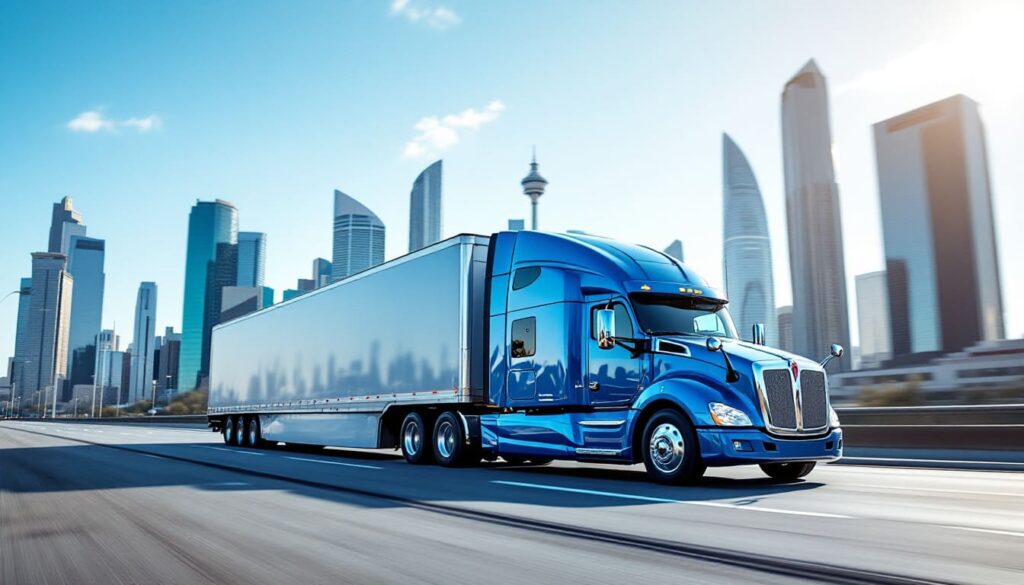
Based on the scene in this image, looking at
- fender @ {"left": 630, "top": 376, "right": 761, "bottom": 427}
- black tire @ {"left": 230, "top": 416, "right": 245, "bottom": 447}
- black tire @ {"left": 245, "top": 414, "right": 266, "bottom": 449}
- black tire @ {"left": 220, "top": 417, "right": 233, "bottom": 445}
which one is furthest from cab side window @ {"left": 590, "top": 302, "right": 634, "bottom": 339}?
black tire @ {"left": 220, "top": 417, "right": 233, "bottom": 445}

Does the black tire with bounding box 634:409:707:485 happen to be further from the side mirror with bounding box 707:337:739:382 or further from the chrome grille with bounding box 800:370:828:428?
the chrome grille with bounding box 800:370:828:428

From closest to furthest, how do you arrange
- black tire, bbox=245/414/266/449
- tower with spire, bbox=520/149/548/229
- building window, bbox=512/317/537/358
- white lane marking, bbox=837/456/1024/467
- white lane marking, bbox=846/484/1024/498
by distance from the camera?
1. white lane marking, bbox=846/484/1024/498
2. building window, bbox=512/317/537/358
3. white lane marking, bbox=837/456/1024/467
4. black tire, bbox=245/414/266/449
5. tower with spire, bbox=520/149/548/229

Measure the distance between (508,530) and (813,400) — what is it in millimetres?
5743

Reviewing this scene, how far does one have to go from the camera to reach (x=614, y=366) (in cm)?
1171

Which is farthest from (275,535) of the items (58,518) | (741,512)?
(741,512)

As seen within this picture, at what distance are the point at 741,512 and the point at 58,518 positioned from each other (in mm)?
6364

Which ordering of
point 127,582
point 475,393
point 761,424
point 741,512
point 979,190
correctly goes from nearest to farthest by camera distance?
point 127,582 → point 741,512 → point 761,424 → point 475,393 → point 979,190

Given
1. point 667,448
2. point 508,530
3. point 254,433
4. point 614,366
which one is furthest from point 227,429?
point 508,530

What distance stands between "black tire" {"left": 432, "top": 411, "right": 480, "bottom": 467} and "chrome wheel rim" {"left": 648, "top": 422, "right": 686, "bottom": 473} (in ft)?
14.9

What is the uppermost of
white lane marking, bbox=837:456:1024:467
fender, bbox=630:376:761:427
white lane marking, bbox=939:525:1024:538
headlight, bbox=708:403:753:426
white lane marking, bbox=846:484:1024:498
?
fender, bbox=630:376:761:427

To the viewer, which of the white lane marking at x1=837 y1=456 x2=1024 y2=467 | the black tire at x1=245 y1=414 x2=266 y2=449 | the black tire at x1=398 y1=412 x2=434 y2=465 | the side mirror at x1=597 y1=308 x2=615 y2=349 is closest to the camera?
the side mirror at x1=597 y1=308 x2=615 y2=349

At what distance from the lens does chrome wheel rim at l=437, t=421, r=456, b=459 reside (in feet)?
48.3

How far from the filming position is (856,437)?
17.5 metres

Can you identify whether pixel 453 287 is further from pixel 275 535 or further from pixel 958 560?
pixel 958 560
